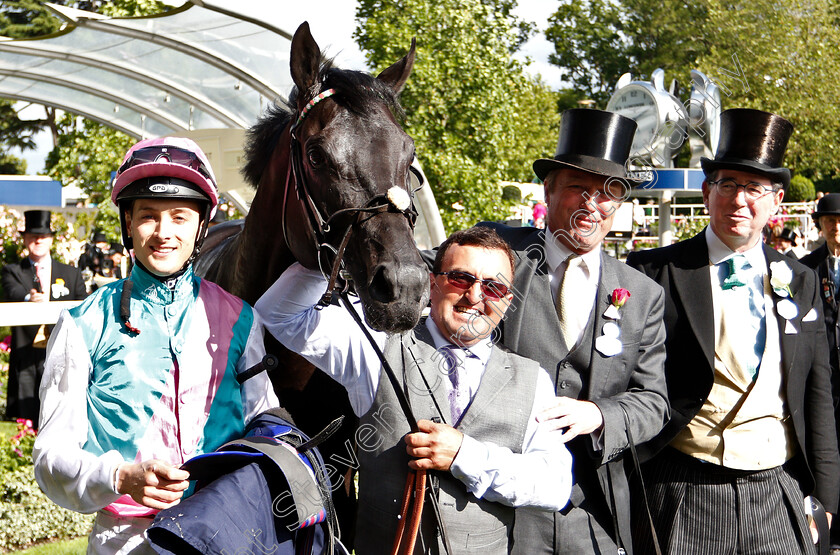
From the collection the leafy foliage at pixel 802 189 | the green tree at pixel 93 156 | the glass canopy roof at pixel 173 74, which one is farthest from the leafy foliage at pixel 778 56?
the green tree at pixel 93 156

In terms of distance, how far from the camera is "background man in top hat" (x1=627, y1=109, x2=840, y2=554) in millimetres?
2844

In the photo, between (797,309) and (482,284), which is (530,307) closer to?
(482,284)

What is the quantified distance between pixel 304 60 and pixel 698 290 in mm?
1664

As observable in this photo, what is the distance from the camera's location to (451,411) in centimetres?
215

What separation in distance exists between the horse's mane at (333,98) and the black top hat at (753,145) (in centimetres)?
127

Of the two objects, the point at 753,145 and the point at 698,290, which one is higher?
the point at 753,145

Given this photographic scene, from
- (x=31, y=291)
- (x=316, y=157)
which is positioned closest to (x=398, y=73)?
(x=316, y=157)

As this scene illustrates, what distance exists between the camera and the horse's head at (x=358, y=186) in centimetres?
210

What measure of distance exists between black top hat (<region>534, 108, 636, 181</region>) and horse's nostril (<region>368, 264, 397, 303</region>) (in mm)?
833

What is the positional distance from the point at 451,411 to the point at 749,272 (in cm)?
151

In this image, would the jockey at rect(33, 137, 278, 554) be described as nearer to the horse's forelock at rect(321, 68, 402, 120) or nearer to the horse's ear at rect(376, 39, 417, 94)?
the horse's forelock at rect(321, 68, 402, 120)

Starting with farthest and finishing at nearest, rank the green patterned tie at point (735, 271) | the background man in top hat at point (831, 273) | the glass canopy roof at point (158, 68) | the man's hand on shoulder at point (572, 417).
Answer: the glass canopy roof at point (158, 68) → the background man in top hat at point (831, 273) → the green patterned tie at point (735, 271) → the man's hand on shoulder at point (572, 417)

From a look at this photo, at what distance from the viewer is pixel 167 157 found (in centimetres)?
198

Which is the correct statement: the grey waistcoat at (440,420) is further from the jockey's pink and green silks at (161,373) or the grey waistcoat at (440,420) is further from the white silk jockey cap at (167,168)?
the white silk jockey cap at (167,168)
